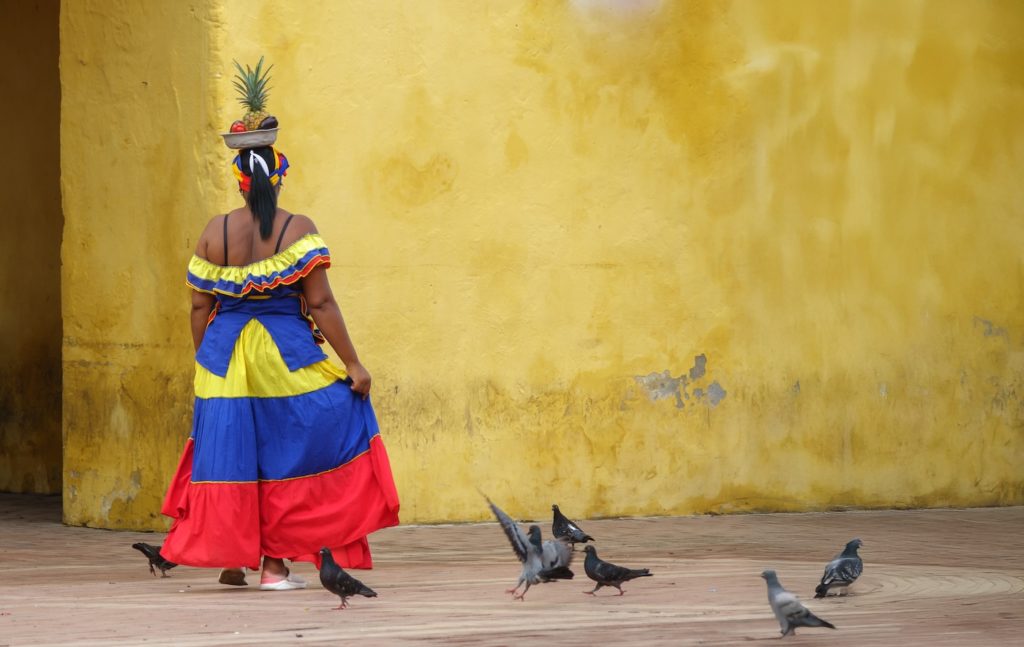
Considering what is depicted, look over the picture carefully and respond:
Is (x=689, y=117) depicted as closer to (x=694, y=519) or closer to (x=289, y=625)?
(x=694, y=519)

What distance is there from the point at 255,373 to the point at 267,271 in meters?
0.47

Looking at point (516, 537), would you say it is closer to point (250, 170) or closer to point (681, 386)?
point (250, 170)

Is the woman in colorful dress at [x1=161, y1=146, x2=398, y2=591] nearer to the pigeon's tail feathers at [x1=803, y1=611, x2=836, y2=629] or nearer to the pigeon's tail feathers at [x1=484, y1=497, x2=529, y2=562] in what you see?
the pigeon's tail feathers at [x1=484, y1=497, x2=529, y2=562]

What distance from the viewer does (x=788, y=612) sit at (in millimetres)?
6738

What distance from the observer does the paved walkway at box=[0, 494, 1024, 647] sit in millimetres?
6977

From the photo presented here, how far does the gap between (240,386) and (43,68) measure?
5480 mm

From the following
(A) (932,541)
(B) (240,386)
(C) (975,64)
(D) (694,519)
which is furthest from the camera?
(C) (975,64)

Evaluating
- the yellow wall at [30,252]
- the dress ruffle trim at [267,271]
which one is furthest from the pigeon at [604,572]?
the yellow wall at [30,252]

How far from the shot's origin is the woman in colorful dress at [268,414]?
27.0 feet

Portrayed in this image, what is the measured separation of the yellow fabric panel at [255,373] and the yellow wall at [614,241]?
2026 mm

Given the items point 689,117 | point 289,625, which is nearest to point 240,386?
point 289,625

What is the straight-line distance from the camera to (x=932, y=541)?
10211mm

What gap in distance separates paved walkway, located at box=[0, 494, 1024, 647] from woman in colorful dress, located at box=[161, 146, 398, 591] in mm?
249

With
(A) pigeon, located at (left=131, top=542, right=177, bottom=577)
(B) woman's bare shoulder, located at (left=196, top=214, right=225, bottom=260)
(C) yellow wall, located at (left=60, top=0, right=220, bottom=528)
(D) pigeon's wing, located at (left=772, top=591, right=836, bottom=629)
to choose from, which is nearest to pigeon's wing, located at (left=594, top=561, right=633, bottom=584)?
(D) pigeon's wing, located at (left=772, top=591, right=836, bottom=629)
